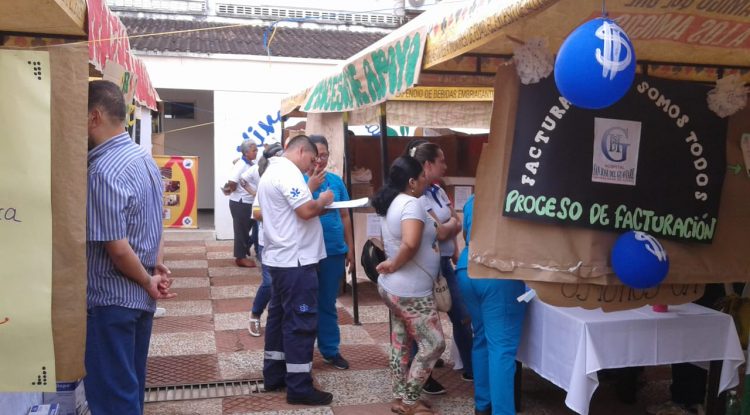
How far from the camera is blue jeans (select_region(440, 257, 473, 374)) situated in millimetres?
5074

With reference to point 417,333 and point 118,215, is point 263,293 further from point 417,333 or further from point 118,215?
point 118,215

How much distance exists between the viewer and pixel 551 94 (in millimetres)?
3396

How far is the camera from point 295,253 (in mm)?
4602

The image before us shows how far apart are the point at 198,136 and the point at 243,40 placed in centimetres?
351

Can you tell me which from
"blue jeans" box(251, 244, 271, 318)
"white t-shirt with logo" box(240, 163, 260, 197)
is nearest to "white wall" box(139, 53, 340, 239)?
"white t-shirt with logo" box(240, 163, 260, 197)

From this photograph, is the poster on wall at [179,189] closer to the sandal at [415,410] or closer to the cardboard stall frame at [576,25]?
the sandal at [415,410]

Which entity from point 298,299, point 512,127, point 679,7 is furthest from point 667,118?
point 298,299

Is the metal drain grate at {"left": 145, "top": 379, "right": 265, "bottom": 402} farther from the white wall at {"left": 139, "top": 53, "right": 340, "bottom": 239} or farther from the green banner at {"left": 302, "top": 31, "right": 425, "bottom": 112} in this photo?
the white wall at {"left": 139, "top": 53, "right": 340, "bottom": 239}

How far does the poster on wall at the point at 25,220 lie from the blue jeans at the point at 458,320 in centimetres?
310

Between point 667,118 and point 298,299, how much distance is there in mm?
2531

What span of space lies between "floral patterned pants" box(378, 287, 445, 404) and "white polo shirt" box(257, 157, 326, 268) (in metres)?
0.63

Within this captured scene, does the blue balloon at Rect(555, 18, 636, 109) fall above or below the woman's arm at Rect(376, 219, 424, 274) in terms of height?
above

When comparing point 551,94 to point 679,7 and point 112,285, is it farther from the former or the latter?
point 112,285

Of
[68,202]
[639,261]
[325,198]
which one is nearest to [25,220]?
[68,202]
